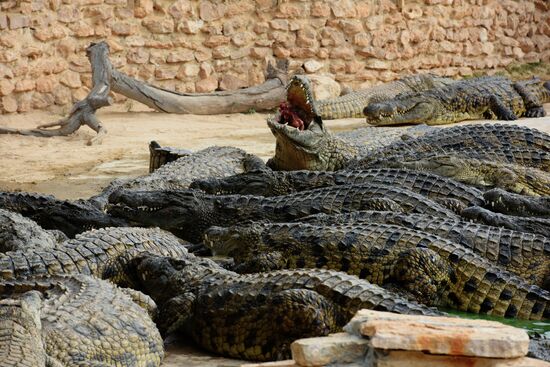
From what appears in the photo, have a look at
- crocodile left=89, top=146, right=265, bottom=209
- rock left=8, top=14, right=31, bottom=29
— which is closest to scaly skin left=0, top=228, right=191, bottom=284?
crocodile left=89, top=146, right=265, bottom=209

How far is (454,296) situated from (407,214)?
0.92m

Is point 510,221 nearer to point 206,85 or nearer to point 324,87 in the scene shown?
point 206,85

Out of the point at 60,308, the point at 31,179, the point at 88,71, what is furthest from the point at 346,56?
the point at 60,308

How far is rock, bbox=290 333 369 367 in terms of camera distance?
302 centimetres

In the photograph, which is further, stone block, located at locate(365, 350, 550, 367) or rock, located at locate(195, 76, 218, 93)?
rock, located at locate(195, 76, 218, 93)

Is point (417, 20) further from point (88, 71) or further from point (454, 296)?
point (454, 296)

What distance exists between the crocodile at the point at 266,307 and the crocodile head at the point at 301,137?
4.06 metres

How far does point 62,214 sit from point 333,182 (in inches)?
74.2

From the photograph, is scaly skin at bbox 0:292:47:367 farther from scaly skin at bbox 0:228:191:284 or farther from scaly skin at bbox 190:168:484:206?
scaly skin at bbox 190:168:484:206

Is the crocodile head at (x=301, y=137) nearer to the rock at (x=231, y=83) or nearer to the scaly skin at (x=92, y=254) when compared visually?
the scaly skin at (x=92, y=254)

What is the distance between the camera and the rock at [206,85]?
14352 mm

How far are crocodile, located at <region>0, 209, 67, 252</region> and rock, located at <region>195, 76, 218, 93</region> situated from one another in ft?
25.2

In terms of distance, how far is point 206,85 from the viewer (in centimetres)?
1439

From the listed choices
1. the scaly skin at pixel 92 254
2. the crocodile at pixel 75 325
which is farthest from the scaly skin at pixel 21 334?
the scaly skin at pixel 92 254
